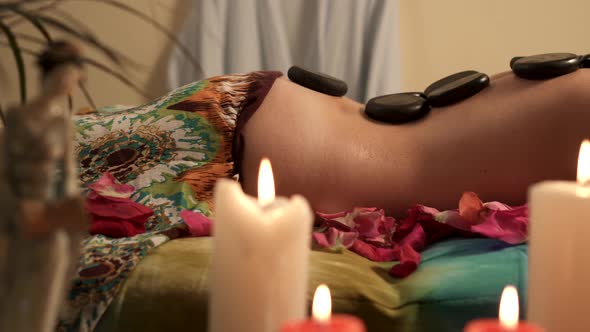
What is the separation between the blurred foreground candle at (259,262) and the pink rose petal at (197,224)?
24.3 inches

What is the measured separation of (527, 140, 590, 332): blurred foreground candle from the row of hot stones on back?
77 centimetres

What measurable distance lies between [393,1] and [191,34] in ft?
2.09

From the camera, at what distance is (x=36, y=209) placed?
36cm

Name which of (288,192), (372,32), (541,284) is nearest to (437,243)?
(288,192)

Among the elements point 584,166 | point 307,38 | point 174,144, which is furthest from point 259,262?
point 307,38

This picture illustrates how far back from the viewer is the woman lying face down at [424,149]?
118 centimetres

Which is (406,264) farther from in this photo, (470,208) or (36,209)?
(36,209)

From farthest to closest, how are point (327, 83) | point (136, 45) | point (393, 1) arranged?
point (136, 45), point (393, 1), point (327, 83)

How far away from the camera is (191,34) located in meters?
2.37

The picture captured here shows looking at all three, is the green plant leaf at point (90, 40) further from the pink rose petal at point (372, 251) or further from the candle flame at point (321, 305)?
the pink rose petal at point (372, 251)

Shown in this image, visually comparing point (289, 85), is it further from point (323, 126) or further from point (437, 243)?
point (437, 243)

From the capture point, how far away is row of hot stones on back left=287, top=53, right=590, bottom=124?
1.19m

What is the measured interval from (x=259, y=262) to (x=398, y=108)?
36.0 inches

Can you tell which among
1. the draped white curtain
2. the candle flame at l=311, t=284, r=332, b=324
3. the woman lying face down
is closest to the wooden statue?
the candle flame at l=311, t=284, r=332, b=324
